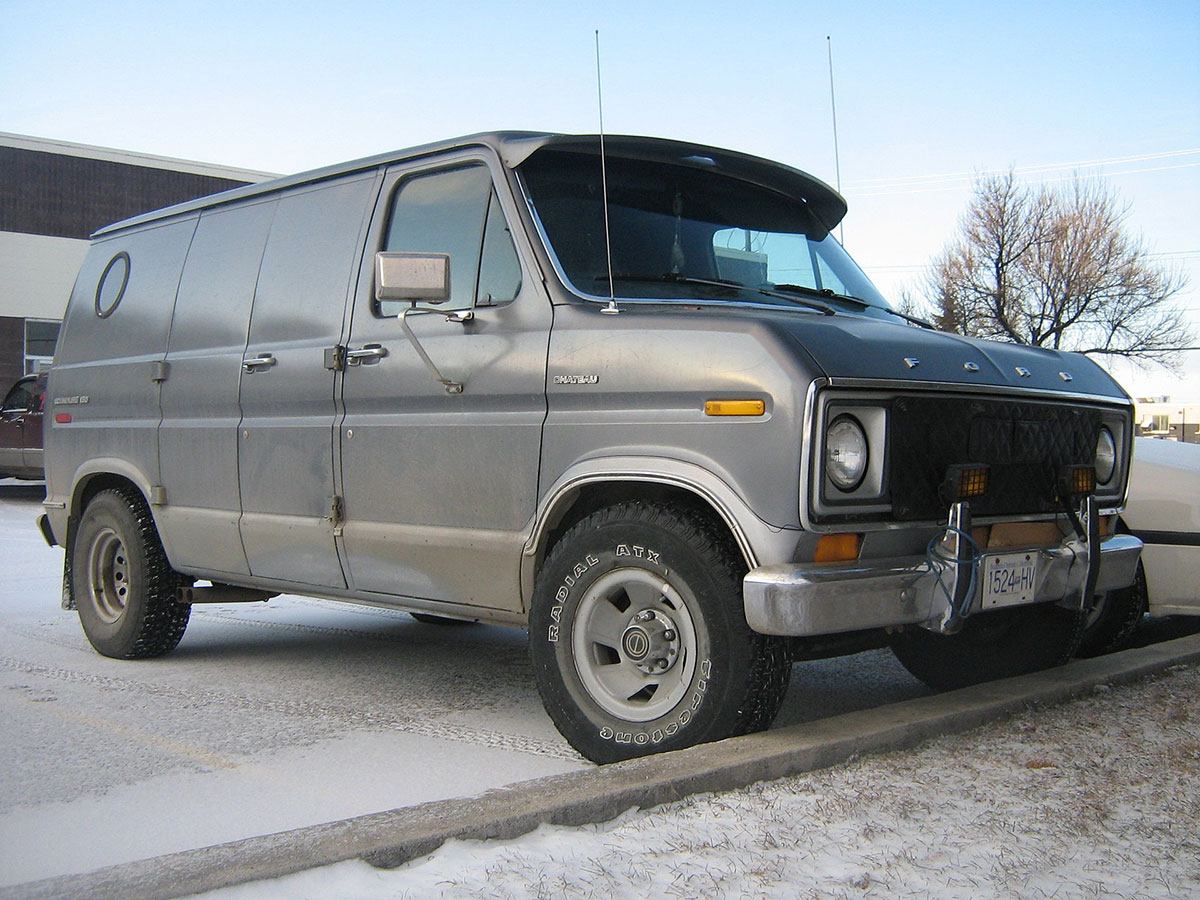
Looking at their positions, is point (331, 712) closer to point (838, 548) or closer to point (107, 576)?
point (107, 576)

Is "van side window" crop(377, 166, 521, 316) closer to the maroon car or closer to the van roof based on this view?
the van roof

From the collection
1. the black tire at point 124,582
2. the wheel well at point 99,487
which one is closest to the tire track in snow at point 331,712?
the black tire at point 124,582

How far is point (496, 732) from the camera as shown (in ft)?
15.7

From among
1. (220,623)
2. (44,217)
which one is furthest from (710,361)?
(44,217)

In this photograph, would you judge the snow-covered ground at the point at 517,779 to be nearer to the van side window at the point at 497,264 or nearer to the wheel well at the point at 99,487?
the wheel well at the point at 99,487

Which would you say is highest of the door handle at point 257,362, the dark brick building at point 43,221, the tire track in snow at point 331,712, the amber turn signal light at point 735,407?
the dark brick building at point 43,221

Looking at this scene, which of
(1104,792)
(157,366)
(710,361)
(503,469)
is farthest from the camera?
(157,366)

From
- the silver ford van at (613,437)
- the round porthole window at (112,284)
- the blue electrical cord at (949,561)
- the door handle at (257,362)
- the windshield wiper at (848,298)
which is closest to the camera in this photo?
the silver ford van at (613,437)

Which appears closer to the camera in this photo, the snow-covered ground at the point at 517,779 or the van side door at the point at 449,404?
the snow-covered ground at the point at 517,779

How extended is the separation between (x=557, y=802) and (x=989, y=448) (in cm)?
190

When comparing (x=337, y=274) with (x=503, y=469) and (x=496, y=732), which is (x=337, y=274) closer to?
(x=503, y=469)

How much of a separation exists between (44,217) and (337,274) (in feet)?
97.7

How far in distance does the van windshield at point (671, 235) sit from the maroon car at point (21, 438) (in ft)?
53.6

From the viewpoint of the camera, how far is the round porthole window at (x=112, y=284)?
21.8 ft
